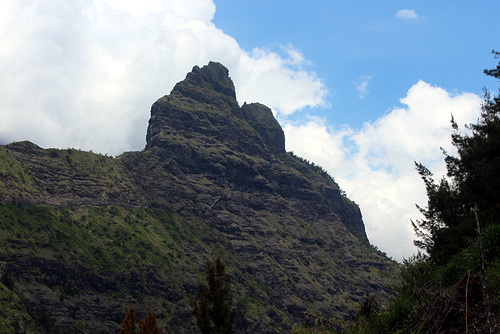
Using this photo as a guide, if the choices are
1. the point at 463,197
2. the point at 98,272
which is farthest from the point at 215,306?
the point at 98,272

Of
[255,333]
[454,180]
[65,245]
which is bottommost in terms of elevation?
[255,333]

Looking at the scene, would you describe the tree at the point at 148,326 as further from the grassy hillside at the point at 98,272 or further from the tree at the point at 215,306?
the grassy hillside at the point at 98,272

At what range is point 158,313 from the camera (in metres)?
148

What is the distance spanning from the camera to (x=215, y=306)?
656 inches

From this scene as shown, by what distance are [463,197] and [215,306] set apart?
18196mm

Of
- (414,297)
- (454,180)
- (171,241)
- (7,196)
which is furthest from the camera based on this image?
(171,241)

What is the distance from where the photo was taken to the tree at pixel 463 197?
23266 mm

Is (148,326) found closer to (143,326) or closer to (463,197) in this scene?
(143,326)

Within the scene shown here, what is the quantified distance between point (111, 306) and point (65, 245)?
27.1 meters

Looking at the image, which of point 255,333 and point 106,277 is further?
point 255,333

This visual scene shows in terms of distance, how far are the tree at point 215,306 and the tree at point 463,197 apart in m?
12.4

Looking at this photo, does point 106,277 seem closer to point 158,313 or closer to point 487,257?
point 158,313

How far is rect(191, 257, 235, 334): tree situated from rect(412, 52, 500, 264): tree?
488 inches

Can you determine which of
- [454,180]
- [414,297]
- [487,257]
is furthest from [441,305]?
[454,180]
